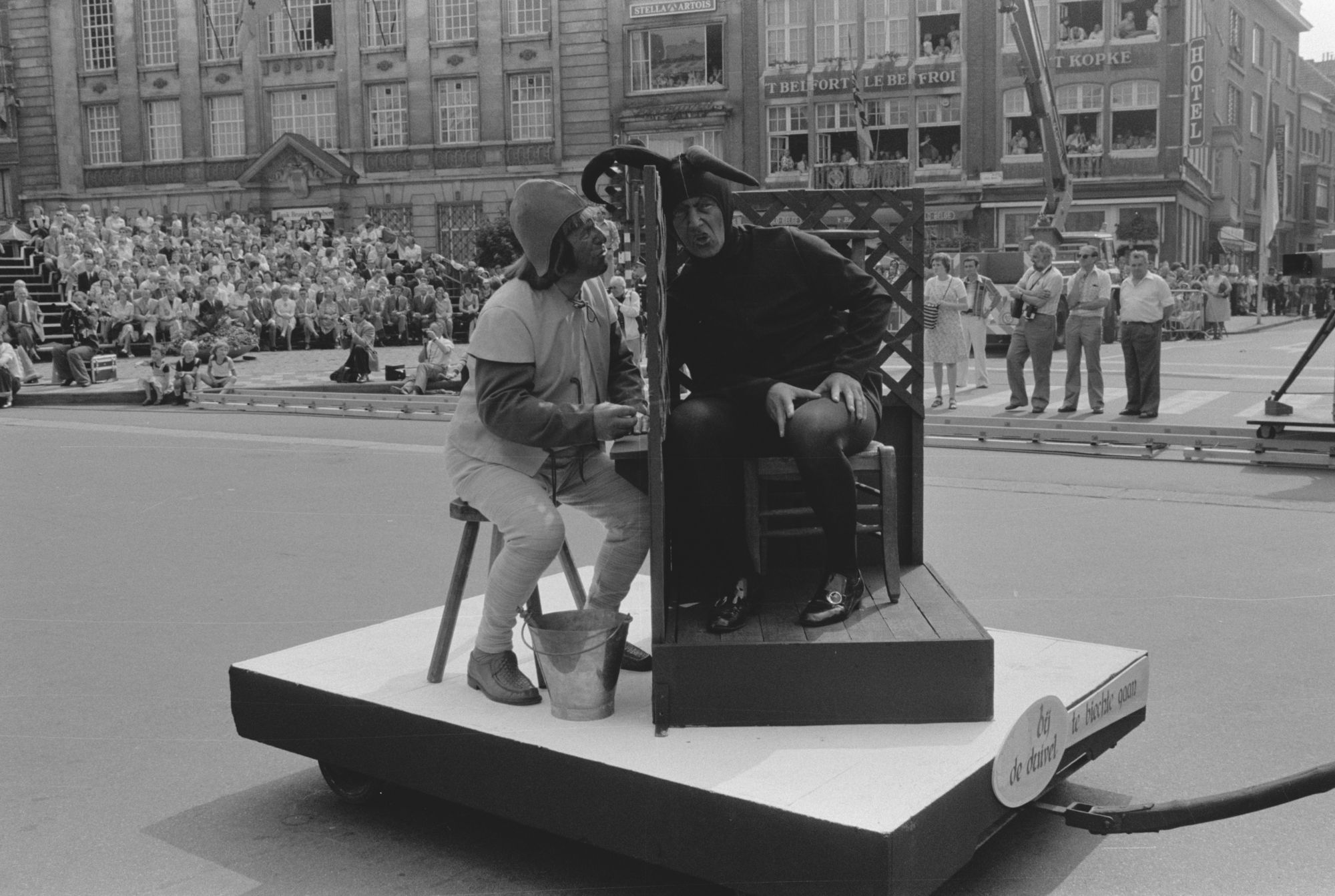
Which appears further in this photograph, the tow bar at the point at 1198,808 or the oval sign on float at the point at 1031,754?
the oval sign on float at the point at 1031,754

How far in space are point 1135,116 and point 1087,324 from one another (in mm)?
29433

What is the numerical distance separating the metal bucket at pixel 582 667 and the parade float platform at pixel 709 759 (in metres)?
0.05

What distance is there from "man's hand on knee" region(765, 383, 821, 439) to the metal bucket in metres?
0.72

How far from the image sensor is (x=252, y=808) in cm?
409

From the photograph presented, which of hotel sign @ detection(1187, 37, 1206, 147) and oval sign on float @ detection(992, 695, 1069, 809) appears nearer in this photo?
oval sign on float @ detection(992, 695, 1069, 809)

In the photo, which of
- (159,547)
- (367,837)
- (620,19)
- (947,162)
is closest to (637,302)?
(159,547)

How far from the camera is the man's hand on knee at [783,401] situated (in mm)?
3861

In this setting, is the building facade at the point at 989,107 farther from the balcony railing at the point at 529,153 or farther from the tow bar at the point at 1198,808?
the tow bar at the point at 1198,808

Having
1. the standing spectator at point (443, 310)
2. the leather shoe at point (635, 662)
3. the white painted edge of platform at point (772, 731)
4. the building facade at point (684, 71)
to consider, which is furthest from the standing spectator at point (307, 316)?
the leather shoe at point (635, 662)

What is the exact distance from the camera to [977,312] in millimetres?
17969

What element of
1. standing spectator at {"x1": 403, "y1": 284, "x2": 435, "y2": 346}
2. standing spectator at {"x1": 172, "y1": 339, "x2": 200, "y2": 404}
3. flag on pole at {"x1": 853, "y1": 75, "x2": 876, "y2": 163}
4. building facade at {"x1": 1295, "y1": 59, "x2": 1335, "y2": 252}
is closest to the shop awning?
building facade at {"x1": 1295, "y1": 59, "x2": 1335, "y2": 252}

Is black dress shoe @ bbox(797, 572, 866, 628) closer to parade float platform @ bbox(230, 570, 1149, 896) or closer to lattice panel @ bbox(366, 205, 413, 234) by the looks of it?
parade float platform @ bbox(230, 570, 1149, 896)

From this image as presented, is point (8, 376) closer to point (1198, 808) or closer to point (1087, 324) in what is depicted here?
point (1087, 324)

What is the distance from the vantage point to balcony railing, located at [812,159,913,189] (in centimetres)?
4241
